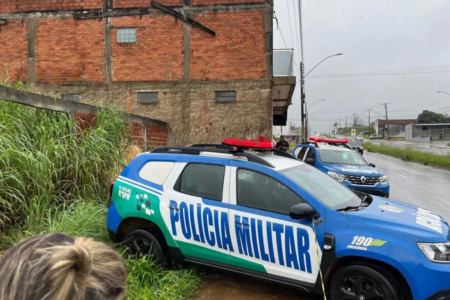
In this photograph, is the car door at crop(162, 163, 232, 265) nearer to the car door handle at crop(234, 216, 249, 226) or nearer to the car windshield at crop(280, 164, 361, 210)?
the car door handle at crop(234, 216, 249, 226)

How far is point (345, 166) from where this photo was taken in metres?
8.65

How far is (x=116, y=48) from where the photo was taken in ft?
39.2

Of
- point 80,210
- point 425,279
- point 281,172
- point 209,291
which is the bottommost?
point 209,291

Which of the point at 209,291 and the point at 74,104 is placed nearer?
the point at 209,291

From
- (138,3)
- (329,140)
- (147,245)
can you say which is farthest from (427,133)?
(147,245)

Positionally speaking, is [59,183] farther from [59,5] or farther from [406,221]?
[59,5]

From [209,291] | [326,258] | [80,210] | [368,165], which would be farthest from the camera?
[368,165]

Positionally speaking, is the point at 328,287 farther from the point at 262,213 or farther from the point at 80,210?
the point at 80,210

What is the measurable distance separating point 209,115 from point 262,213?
8714 millimetres

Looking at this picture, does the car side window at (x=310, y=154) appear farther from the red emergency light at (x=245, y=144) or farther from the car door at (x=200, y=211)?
the car door at (x=200, y=211)

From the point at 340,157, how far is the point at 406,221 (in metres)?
6.54

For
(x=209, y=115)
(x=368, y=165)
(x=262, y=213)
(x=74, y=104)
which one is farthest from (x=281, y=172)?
(x=209, y=115)

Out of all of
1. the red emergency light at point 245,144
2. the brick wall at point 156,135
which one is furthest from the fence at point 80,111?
the red emergency light at point 245,144

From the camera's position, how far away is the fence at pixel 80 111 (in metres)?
5.20
